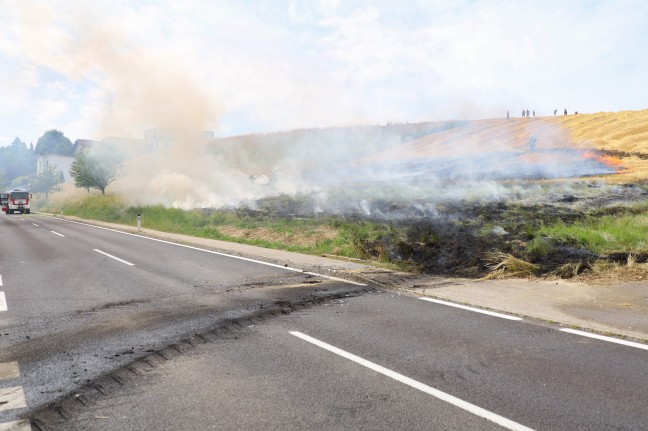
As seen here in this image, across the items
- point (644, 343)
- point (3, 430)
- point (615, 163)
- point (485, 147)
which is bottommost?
point (644, 343)

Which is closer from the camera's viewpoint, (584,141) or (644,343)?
(644,343)

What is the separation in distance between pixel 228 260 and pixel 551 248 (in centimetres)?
841

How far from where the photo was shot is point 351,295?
8.09 meters

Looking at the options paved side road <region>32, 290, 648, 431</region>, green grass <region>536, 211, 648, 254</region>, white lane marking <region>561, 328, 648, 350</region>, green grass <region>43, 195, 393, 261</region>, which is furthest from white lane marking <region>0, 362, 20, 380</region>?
green grass <region>536, 211, 648, 254</region>

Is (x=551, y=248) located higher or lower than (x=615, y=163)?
lower

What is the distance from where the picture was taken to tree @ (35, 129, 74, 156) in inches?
3675

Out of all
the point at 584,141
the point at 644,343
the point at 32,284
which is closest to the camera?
the point at 644,343

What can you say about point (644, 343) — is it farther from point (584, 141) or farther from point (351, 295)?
point (584, 141)

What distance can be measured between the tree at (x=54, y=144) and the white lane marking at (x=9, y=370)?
3932 inches

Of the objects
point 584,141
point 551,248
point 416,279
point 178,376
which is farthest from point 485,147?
point 178,376

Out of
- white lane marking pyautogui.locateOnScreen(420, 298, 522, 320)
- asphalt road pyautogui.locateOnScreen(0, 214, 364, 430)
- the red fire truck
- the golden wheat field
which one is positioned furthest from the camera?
the red fire truck

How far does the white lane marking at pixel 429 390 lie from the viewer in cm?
345

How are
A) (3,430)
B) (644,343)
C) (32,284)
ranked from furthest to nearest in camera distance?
(32,284) < (644,343) < (3,430)

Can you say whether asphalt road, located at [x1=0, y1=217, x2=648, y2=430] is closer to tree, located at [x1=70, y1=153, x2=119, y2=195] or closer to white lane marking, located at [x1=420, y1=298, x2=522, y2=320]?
white lane marking, located at [x1=420, y1=298, x2=522, y2=320]
